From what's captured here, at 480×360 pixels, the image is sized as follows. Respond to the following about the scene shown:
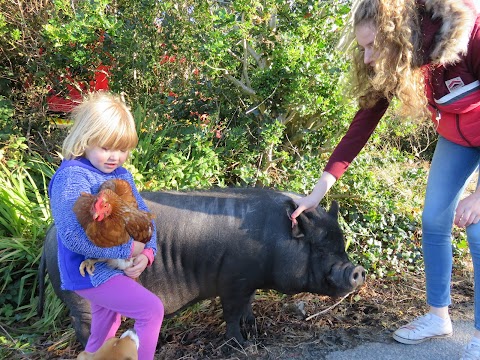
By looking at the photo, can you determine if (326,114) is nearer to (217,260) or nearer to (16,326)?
(217,260)

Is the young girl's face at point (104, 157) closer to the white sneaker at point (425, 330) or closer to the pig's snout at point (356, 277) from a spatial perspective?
the pig's snout at point (356, 277)

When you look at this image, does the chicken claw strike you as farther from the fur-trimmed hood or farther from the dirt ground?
the fur-trimmed hood

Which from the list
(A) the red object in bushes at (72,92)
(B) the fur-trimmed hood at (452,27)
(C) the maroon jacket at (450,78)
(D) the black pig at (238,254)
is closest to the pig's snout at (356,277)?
(D) the black pig at (238,254)

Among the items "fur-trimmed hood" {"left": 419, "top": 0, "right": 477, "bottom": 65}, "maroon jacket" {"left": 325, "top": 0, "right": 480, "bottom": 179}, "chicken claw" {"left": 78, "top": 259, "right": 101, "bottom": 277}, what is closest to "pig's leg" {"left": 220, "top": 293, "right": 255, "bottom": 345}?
"chicken claw" {"left": 78, "top": 259, "right": 101, "bottom": 277}

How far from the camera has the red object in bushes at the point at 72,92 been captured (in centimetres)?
522

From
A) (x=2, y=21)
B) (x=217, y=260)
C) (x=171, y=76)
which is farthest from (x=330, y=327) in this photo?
(x=2, y=21)

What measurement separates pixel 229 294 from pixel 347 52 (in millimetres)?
2806

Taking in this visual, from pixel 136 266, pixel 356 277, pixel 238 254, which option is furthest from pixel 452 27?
pixel 136 266

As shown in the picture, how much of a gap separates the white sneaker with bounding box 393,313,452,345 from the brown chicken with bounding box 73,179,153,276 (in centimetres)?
184

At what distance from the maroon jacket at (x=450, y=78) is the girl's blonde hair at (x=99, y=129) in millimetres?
1537

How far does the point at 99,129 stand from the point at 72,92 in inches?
140

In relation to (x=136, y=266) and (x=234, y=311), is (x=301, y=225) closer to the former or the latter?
(x=234, y=311)

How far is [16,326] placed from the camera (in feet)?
11.1

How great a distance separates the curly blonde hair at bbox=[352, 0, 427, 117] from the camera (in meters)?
2.21
